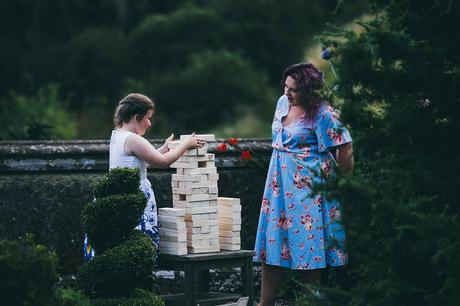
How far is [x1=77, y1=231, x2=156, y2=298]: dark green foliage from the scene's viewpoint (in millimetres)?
6668

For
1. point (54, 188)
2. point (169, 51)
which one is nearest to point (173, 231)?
point (54, 188)

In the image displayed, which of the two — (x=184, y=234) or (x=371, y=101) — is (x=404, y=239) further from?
(x=184, y=234)

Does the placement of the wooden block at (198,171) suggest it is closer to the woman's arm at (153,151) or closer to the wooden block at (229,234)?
the woman's arm at (153,151)

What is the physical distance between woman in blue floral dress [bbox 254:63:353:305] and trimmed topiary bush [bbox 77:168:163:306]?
822 millimetres

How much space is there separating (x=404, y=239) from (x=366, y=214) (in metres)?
0.24

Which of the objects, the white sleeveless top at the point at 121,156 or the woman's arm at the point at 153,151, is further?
the white sleeveless top at the point at 121,156

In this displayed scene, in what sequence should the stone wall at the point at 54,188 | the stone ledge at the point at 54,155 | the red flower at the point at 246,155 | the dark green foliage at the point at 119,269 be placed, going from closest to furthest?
the dark green foliage at the point at 119,269 → the stone wall at the point at 54,188 → the stone ledge at the point at 54,155 → the red flower at the point at 246,155

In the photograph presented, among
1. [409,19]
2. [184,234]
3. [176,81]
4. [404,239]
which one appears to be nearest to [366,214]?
[404,239]

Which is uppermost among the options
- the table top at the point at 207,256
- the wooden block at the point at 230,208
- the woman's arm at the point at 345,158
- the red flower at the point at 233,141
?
the red flower at the point at 233,141

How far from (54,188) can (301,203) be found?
2102 mm

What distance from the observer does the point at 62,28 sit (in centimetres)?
3766

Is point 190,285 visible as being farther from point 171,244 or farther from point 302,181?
point 302,181

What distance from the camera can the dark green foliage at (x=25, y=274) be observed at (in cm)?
561

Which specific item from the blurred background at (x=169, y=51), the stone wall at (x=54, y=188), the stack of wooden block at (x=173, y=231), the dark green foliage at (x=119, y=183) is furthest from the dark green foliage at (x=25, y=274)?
the blurred background at (x=169, y=51)
